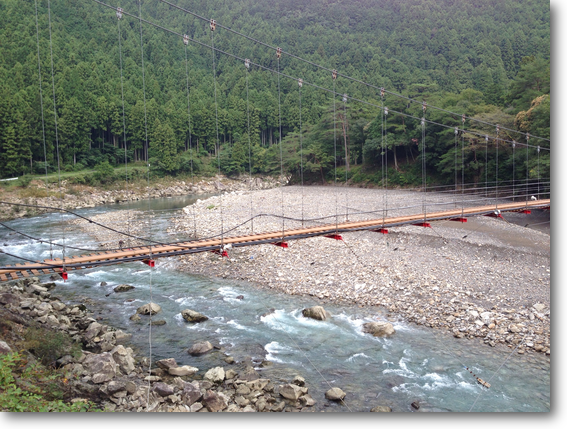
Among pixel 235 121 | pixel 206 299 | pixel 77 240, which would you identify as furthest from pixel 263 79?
pixel 206 299

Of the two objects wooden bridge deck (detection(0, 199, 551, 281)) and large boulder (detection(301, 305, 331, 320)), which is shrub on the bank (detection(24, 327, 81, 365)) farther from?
large boulder (detection(301, 305, 331, 320))

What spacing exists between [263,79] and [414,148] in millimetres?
22152

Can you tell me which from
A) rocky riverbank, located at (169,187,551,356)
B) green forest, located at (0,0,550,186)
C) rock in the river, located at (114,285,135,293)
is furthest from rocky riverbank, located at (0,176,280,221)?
rocky riverbank, located at (169,187,551,356)

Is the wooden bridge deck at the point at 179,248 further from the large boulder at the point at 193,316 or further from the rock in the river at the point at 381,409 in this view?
the rock in the river at the point at 381,409

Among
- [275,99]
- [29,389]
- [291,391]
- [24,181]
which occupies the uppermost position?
[275,99]

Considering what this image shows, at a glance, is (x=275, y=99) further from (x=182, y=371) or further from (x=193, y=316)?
(x=182, y=371)

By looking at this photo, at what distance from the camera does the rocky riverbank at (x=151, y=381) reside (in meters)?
4.84

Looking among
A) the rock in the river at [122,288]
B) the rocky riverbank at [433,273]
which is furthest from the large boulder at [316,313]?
the rock in the river at [122,288]

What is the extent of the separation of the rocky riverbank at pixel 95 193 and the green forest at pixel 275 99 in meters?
0.97

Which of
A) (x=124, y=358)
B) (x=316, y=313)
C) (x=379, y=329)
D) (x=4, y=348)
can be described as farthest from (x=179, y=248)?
(x=379, y=329)

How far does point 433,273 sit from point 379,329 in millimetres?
2685

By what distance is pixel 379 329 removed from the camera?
6.56 metres
